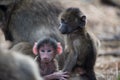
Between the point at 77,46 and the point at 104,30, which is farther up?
the point at 77,46

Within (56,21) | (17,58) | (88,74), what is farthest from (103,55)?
(17,58)

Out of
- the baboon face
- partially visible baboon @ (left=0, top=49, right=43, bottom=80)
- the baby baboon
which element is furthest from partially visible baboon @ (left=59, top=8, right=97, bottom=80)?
partially visible baboon @ (left=0, top=49, right=43, bottom=80)

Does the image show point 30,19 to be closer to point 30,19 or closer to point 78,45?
point 30,19

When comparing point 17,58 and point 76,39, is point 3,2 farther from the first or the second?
point 17,58

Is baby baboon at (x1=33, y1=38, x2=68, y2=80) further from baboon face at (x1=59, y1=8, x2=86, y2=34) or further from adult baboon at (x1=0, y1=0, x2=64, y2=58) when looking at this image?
adult baboon at (x1=0, y1=0, x2=64, y2=58)

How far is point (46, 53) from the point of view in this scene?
25.4ft

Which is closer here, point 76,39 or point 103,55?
point 76,39

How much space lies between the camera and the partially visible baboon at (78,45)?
7.87m

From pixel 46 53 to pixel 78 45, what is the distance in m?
0.44

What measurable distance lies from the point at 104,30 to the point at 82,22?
901 cm

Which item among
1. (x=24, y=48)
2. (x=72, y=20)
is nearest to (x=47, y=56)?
(x=72, y=20)

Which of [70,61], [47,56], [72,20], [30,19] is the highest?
[72,20]

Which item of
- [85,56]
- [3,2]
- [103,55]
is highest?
[3,2]

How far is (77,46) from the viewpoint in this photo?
25.8ft
